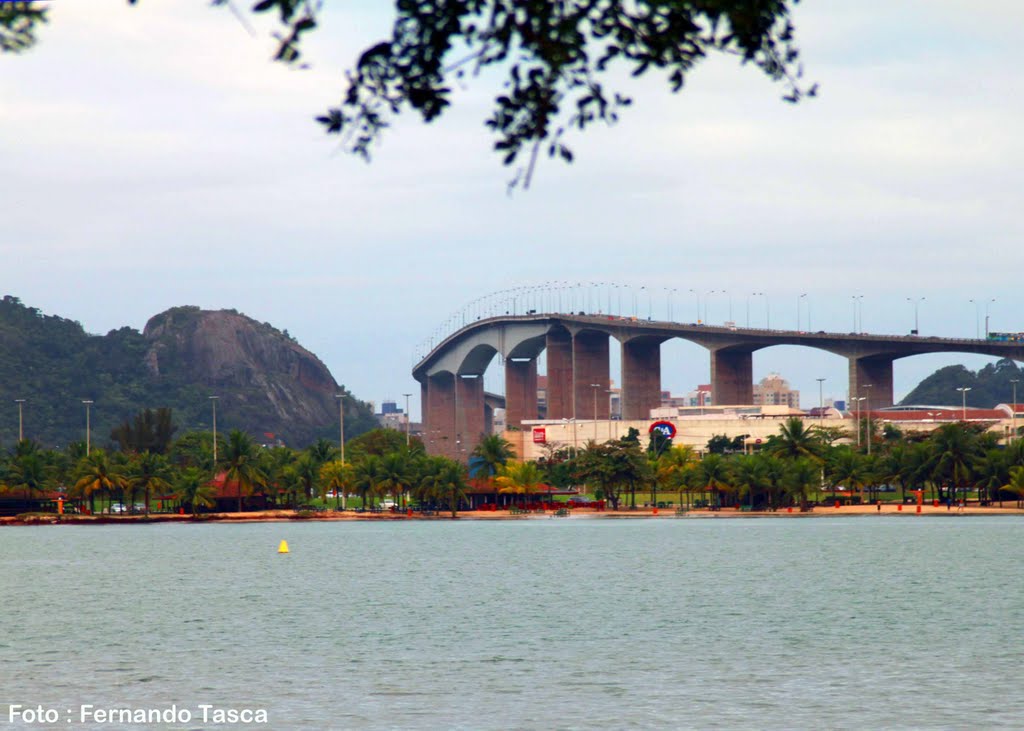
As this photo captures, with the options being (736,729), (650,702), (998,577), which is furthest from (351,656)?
(998,577)

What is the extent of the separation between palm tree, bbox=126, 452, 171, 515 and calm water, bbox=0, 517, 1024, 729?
4877cm

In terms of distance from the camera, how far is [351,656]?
52406 millimetres

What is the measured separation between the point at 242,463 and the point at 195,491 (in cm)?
767

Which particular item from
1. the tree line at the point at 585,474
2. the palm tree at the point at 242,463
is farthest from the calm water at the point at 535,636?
the palm tree at the point at 242,463

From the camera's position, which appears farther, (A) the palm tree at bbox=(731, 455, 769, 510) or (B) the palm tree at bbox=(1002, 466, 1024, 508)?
(A) the palm tree at bbox=(731, 455, 769, 510)

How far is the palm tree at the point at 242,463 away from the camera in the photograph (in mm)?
163500

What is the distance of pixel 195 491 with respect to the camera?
16800cm

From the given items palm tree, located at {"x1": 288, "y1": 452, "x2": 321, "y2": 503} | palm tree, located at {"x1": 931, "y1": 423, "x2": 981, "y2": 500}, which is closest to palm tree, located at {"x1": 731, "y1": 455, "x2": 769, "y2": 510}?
palm tree, located at {"x1": 931, "y1": 423, "x2": 981, "y2": 500}

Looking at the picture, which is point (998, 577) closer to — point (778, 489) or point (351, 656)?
point (351, 656)

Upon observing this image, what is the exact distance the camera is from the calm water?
4112cm

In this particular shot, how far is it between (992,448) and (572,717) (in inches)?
5505

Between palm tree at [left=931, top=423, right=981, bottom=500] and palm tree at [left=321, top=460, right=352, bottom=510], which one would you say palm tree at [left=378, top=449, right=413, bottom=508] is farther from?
palm tree at [left=931, top=423, right=981, bottom=500]

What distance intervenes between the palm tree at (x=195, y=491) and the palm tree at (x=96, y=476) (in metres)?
Answer: 6.72

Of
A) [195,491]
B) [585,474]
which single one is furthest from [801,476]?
[195,491]
